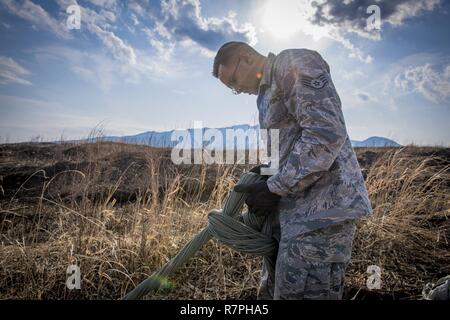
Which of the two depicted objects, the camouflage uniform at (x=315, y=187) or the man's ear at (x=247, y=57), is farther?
the man's ear at (x=247, y=57)

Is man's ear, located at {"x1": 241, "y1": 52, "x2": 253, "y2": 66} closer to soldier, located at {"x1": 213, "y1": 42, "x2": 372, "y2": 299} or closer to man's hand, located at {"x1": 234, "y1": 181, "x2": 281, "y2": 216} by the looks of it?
soldier, located at {"x1": 213, "y1": 42, "x2": 372, "y2": 299}

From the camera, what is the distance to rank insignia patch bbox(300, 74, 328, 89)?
1.37m

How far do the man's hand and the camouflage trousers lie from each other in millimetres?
198

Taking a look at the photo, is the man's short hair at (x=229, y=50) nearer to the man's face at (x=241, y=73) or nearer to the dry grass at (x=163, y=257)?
the man's face at (x=241, y=73)

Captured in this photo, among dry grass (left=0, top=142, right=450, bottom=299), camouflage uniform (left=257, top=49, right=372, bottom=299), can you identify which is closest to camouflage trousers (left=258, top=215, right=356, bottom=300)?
camouflage uniform (left=257, top=49, right=372, bottom=299)

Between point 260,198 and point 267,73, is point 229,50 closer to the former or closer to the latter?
point 267,73

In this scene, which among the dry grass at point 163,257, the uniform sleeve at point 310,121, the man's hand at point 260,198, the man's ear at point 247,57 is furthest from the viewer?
the dry grass at point 163,257

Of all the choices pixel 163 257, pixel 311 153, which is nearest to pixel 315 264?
pixel 311 153

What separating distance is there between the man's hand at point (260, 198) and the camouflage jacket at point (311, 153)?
0.19ft

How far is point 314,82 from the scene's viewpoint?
54.1 inches

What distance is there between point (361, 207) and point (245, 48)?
96cm

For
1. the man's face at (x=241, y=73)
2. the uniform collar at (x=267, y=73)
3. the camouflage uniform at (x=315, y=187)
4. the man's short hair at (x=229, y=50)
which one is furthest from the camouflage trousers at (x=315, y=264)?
the man's short hair at (x=229, y=50)

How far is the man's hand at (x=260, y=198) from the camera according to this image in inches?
60.9
